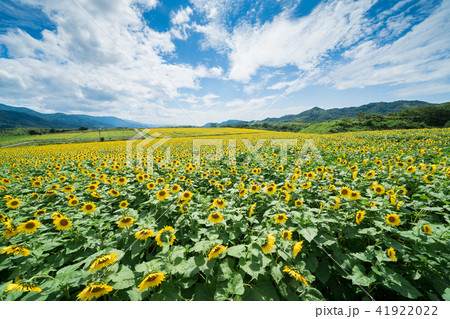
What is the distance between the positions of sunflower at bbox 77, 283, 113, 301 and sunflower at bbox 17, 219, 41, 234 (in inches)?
72.9

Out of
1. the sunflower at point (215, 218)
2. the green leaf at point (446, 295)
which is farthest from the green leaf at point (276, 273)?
the green leaf at point (446, 295)

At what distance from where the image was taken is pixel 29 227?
2816 mm

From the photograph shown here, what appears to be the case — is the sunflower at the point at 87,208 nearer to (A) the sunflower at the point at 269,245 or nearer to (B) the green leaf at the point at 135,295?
(B) the green leaf at the point at 135,295

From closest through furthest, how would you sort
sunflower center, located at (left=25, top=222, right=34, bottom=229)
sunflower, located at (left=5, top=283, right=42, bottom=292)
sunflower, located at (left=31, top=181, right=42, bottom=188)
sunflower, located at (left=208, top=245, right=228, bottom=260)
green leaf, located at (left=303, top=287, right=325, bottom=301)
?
sunflower, located at (left=5, top=283, right=42, bottom=292) < green leaf, located at (left=303, top=287, right=325, bottom=301) < sunflower, located at (left=208, top=245, right=228, bottom=260) < sunflower center, located at (left=25, top=222, right=34, bottom=229) < sunflower, located at (left=31, top=181, right=42, bottom=188)

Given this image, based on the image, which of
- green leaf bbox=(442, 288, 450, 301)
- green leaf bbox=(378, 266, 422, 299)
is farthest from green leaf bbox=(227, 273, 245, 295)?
green leaf bbox=(442, 288, 450, 301)

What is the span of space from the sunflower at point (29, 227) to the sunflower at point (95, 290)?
1851 millimetres

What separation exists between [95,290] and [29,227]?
6.67 ft

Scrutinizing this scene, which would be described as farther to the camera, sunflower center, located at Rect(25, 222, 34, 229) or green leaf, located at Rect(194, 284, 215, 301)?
sunflower center, located at Rect(25, 222, 34, 229)

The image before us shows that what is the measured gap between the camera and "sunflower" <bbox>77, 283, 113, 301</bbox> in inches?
73.2

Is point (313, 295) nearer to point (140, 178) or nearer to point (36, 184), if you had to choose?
point (140, 178)

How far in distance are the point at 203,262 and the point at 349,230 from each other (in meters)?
2.41

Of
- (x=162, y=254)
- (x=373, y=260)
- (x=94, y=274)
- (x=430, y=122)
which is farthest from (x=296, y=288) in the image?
(x=430, y=122)

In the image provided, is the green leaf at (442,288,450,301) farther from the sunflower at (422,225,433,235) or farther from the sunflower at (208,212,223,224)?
the sunflower at (208,212,223,224)

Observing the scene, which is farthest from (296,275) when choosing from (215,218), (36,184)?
(36,184)
